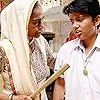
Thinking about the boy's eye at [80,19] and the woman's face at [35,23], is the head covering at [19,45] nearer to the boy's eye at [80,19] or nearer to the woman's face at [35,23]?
the woman's face at [35,23]

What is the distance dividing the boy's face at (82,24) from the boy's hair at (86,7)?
0.08ft

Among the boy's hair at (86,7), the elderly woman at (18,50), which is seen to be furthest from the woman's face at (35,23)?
the boy's hair at (86,7)

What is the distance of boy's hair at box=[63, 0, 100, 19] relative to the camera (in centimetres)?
145

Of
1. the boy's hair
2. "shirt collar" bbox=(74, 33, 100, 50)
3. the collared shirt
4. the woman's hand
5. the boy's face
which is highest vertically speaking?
the boy's hair

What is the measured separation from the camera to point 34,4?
1.57m

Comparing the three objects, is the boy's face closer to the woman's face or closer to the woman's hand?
the woman's face

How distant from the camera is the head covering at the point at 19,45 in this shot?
1485 millimetres

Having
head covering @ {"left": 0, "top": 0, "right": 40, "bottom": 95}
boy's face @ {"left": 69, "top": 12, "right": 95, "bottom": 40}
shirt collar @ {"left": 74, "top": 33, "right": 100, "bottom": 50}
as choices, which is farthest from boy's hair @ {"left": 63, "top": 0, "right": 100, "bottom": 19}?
head covering @ {"left": 0, "top": 0, "right": 40, "bottom": 95}

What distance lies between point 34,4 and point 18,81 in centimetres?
47

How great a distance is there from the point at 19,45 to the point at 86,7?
1.42 ft

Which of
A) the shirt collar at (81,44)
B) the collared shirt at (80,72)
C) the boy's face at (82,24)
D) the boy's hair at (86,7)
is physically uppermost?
the boy's hair at (86,7)

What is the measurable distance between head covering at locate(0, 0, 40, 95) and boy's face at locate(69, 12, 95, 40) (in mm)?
268

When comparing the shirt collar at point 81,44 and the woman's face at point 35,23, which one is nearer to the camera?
the shirt collar at point 81,44

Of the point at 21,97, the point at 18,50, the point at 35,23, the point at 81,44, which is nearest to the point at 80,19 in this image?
the point at 81,44
